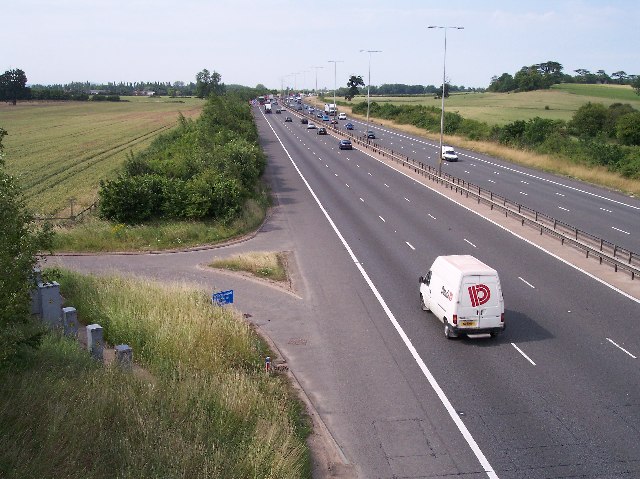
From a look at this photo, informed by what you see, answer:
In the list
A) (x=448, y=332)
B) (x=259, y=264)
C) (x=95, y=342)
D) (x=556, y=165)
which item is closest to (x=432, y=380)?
(x=448, y=332)

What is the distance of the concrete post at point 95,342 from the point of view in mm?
16125

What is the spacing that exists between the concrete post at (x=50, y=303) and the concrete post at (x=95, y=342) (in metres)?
3.03

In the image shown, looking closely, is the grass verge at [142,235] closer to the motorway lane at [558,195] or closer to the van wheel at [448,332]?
the van wheel at [448,332]

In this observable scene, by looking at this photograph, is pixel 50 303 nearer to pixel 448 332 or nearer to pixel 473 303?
pixel 448 332

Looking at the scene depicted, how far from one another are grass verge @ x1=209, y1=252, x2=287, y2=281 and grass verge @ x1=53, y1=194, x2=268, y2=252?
385cm

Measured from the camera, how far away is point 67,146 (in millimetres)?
86250

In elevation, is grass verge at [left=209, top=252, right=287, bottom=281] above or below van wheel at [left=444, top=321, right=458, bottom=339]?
below

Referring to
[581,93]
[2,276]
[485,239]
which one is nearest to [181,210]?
[485,239]

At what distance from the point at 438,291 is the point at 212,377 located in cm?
804

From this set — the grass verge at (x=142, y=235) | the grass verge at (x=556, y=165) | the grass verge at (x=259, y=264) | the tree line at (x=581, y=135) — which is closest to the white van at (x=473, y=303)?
the grass verge at (x=259, y=264)

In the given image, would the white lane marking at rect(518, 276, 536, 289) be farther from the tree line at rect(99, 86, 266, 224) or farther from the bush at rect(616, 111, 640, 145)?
the bush at rect(616, 111, 640, 145)

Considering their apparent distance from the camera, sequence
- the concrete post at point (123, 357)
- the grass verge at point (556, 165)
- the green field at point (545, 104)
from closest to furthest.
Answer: the concrete post at point (123, 357) → the grass verge at point (556, 165) → the green field at point (545, 104)

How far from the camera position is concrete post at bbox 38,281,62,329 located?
62.4ft

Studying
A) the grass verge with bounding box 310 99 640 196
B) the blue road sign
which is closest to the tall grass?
the blue road sign
